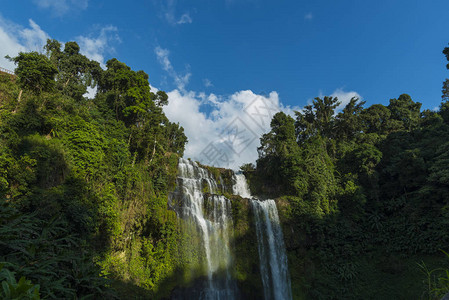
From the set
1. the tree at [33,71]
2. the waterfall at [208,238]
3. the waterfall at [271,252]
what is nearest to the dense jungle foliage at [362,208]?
the waterfall at [271,252]

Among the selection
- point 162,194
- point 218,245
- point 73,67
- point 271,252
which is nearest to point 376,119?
point 271,252

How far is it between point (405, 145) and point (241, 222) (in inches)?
676

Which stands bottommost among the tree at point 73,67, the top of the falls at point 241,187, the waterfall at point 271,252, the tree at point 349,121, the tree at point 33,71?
the waterfall at point 271,252

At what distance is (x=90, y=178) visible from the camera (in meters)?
12.6

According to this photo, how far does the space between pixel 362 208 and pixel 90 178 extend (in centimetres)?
2056

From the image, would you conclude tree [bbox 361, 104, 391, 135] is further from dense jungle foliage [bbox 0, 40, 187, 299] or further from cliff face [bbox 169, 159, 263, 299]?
dense jungle foliage [bbox 0, 40, 187, 299]

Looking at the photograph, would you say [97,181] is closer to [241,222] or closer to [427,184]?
[241,222]

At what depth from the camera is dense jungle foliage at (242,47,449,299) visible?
15695 mm

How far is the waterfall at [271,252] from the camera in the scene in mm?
15688

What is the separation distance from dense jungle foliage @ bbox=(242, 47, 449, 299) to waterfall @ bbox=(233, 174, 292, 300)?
27.0 inches

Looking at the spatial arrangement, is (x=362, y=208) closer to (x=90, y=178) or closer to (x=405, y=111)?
(x=405, y=111)

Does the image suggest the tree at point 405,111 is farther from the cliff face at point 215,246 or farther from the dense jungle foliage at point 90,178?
the dense jungle foliage at point 90,178

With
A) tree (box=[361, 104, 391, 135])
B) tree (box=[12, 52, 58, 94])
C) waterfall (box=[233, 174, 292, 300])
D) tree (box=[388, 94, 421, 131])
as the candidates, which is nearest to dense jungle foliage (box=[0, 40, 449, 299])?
tree (box=[12, 52, 58, 94])

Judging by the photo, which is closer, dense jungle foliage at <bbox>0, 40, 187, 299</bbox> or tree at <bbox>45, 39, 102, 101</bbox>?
dense jungle foliage at <bbox>0, 40, 187, 299</bbox>
